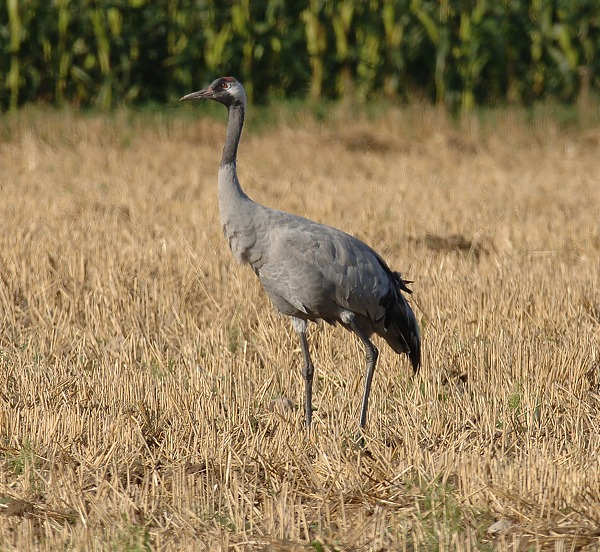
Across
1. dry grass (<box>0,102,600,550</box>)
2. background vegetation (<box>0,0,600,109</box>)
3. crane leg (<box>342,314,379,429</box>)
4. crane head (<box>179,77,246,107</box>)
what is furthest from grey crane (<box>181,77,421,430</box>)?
background vegetation (<box>0,0,600,109</box>)

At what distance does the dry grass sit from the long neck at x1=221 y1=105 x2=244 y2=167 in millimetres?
1144

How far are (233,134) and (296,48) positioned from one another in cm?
1326

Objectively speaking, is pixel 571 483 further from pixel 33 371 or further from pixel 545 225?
pixel 545 225

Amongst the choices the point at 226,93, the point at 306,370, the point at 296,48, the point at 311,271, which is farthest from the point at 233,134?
the point at 296,48

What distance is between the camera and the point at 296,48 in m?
18.6

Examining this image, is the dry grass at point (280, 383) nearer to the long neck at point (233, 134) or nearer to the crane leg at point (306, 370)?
the crane leg at point (306, 370)

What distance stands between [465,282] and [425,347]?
4.10 ft

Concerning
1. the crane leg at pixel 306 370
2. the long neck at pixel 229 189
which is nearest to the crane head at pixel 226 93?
the long neck at pixel 229 189

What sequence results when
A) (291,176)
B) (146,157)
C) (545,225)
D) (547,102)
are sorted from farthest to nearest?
(547,102)
(146,157)
(291,176)
(545,225)

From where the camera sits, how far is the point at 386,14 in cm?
1806

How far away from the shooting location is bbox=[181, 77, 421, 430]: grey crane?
536 centimetres

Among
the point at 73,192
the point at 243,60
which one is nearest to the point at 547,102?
the point at 243,60

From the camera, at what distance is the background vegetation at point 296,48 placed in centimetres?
1748

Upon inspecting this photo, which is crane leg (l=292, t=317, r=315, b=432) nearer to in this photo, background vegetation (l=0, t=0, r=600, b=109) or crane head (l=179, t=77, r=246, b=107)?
crane head (l=179, t=77, r=246, b=107)
